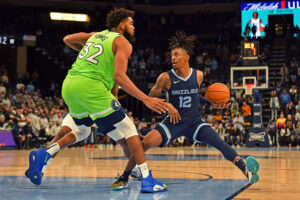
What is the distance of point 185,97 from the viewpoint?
18.3 feet

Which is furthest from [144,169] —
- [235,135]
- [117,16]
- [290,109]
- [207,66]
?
[207,66]

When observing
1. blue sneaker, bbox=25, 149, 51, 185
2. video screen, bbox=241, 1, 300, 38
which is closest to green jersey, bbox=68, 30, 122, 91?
blue sneaker, bbox=25, 149, 51, 185

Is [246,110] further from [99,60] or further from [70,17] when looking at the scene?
[99,60]

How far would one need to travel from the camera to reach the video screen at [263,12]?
82.7 ft

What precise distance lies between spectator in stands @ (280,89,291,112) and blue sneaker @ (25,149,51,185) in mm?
16983

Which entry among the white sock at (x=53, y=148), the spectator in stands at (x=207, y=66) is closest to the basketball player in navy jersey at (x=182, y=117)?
the white sock at (x=53, y=148)

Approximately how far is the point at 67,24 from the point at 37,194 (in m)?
23.8

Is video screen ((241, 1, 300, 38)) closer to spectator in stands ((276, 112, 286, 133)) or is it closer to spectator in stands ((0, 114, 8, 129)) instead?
spectator in stands ((276, 112, 286, 133))

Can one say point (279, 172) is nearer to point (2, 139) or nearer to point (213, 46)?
point (2, 139)

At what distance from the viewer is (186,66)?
5754 mm

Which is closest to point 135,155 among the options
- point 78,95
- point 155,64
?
point 78,95

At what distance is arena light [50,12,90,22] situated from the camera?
27484 millimetres

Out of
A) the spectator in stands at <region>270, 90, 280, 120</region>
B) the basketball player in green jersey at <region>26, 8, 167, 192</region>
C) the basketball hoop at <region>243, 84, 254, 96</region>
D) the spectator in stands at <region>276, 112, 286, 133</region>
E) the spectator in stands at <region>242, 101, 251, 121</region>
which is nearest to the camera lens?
the basketball player in green jersey at <region>26, 8, 167, 192</region>

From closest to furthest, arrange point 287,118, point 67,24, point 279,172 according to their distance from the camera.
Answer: point 279,172, point 287,118, point 67,24
